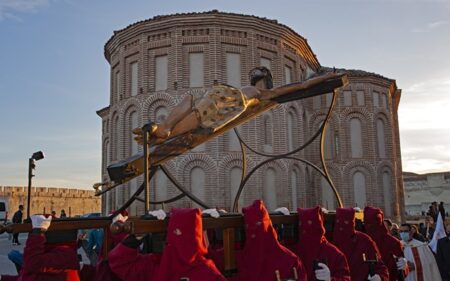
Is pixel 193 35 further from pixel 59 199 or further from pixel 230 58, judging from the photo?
pixel 59 199

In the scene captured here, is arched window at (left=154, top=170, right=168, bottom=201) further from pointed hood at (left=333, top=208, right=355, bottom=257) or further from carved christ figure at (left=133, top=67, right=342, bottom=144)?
pointed hood at (left=333, top=208, right=355, bottom=257)

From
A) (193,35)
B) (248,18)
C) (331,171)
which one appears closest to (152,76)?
(193,35)

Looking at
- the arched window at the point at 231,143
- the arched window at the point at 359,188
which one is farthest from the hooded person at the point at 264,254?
the arched window at the point at 359,188

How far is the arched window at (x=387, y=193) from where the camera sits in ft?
97.3

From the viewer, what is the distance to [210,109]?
5172 millimetres

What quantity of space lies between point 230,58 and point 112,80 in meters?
7.00

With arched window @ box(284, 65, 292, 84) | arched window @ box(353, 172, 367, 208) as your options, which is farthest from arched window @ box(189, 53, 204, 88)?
arched window @ box(353, 172, 367, 208)

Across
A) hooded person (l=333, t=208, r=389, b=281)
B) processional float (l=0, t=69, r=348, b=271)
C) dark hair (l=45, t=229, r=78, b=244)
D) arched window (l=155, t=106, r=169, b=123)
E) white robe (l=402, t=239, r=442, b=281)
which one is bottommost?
white robe (l=402, t=239, r=442, b=281)

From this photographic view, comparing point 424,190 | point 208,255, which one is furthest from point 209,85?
point 424,190

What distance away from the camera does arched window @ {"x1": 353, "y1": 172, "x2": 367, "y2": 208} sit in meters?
28.5

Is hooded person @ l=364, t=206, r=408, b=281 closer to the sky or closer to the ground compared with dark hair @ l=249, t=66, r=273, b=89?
closer to the ground

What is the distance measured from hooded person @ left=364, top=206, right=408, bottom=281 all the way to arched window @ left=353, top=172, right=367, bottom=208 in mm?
23296

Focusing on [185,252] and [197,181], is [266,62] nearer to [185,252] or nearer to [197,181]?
[197,181]

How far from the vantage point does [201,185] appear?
21250mm
